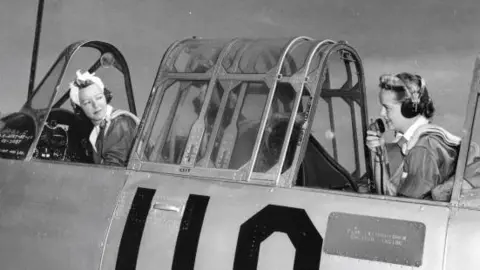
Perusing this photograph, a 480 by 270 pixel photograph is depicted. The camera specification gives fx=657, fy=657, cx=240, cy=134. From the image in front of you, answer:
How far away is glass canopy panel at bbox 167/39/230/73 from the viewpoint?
4285 millimetres

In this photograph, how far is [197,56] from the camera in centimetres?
437

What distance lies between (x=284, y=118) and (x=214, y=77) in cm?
57

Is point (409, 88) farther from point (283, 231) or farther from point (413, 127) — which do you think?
point (283, 231)

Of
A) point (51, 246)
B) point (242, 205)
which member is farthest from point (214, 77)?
point (51, 246)

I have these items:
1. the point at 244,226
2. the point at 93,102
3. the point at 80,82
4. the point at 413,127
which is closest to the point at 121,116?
the point at 93,102

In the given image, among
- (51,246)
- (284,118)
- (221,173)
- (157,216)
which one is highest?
(284,118)

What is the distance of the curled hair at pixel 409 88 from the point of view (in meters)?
3.75

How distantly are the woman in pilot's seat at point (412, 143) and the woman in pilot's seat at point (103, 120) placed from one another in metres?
1.83

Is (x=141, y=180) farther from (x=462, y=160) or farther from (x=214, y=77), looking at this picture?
(x=462, y=160)

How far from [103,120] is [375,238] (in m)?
2.66

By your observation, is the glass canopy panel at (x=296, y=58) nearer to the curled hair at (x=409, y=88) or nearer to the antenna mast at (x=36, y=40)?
the curled hair at (x=409, y=88)

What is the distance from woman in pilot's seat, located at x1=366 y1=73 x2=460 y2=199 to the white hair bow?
97.7 inches

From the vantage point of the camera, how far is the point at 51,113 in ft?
16.8

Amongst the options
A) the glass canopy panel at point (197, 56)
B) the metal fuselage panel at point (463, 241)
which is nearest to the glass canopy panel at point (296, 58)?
the glass canopy panel at point (197, 56)
